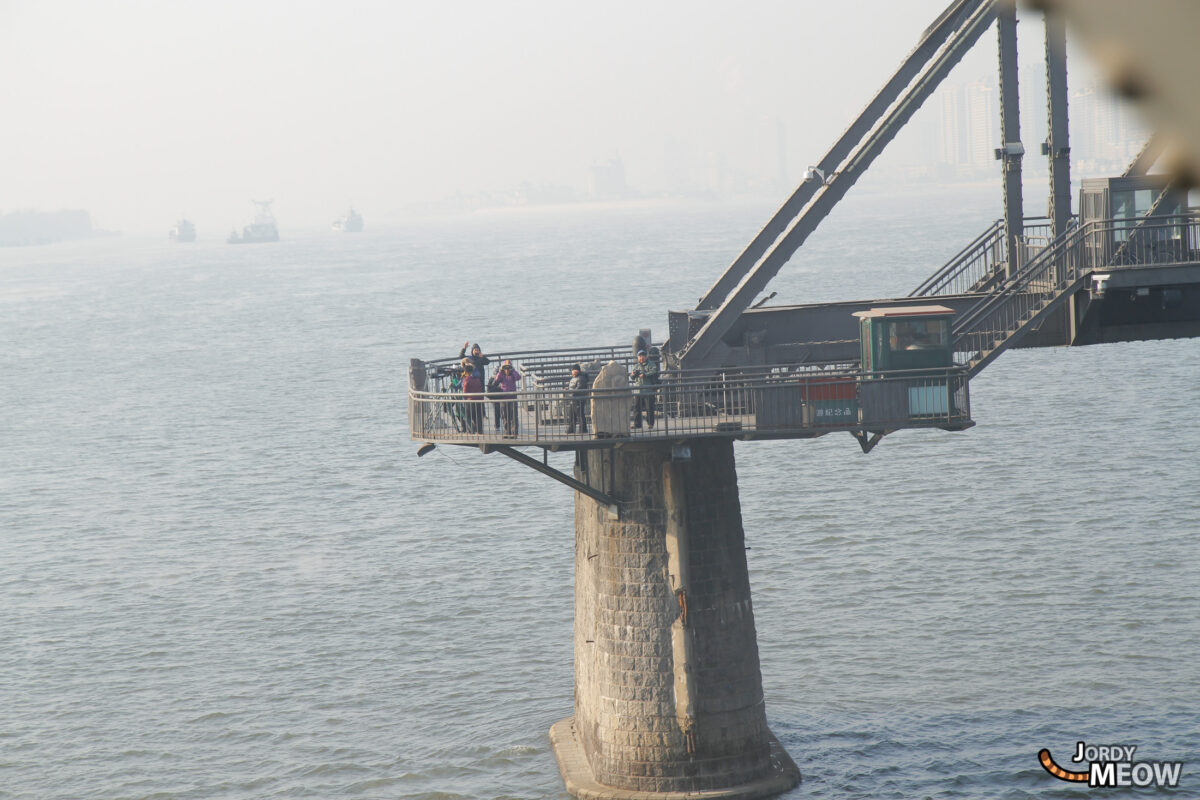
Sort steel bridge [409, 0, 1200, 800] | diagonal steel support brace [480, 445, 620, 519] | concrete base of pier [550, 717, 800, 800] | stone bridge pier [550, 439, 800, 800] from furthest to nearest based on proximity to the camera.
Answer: concrete base of pier [550, 717, 800, 800]
stone bridge pier [550, 439, 800, 800]
steel bridge [409, 0, 1200, 800]
diagonal steel support brace [480, 445, 620, 519]

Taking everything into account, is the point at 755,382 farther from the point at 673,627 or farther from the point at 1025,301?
the point at 1025,301

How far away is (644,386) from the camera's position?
24.5 meters

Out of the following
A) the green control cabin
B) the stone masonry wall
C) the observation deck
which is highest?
the green control cabin

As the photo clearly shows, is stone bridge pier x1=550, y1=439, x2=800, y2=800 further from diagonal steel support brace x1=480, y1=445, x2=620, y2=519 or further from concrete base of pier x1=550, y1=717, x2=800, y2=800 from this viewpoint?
diagonal steel support brace x1=480, y1=445, x2=620, y2=519

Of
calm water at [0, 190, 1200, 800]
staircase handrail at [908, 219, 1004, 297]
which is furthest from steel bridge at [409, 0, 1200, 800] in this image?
calm water at [0, 190, 1200, 800]

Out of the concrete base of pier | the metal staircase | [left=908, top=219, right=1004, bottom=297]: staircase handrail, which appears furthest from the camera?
[left=908, top=219, right=1004, bottom=297]: staircase handrail

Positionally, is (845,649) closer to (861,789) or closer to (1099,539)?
(861,789)

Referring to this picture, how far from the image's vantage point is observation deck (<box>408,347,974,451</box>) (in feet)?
79.9

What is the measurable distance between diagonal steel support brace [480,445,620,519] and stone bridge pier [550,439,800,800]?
0.62ft

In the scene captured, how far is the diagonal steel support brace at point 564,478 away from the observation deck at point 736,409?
298 mm

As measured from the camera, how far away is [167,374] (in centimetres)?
10556

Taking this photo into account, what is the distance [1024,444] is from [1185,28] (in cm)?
6366

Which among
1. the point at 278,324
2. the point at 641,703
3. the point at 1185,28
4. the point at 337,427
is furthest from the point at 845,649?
the point at 278,324

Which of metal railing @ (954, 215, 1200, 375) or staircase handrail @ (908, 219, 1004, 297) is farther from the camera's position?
staircase handrail @ (908, 219, 1004, 297)
